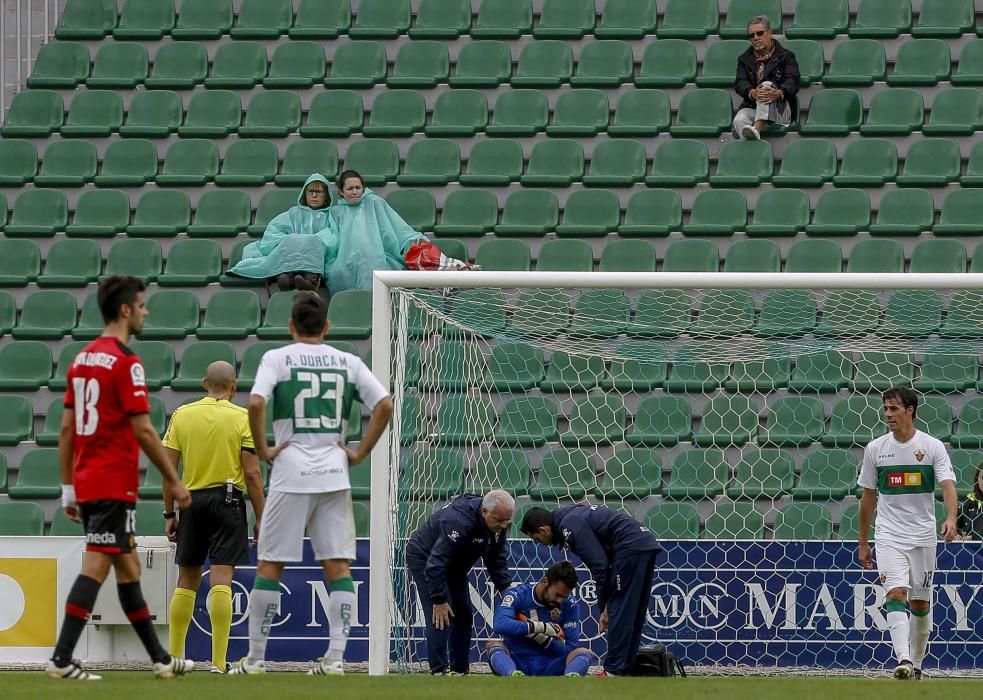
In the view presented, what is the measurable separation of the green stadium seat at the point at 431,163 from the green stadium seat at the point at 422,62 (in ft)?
3.00

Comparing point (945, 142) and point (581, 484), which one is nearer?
point (581, 484)

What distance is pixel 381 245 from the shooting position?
12234 millimetres

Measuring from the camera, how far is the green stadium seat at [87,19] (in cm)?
1526

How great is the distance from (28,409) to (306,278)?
7.91 ft

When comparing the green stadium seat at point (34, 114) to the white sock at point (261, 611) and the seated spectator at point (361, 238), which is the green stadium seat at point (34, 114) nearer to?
the seated spectator at point (361, 238)

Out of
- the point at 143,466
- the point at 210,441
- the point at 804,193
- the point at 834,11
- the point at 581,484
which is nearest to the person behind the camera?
the point at 210,441

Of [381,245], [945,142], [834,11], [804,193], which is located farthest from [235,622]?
[834,11]

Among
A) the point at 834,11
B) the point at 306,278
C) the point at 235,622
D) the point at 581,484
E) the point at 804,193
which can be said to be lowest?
the point at 235,622

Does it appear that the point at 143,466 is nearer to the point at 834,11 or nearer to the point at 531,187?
the point at 531,187

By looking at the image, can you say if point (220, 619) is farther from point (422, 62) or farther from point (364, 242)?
point (422, 62)

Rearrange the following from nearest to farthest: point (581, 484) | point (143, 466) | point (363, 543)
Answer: point (363, 543)
point (581, 484)
point (143, 466)

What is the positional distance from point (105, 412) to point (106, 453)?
17 cm

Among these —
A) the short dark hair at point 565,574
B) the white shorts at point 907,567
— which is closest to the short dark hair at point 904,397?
the white shorts at point 907,567

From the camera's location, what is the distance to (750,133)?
531 inches
